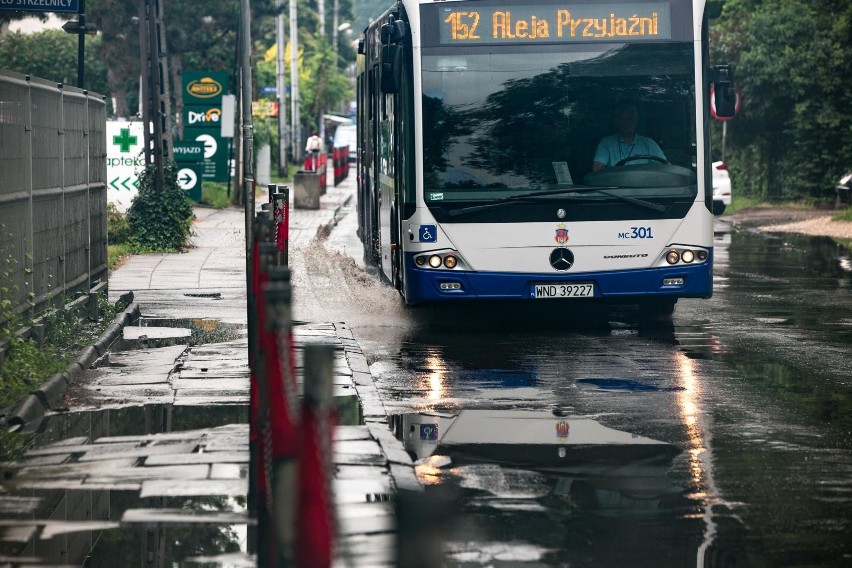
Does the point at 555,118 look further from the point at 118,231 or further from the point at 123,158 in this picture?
the point at 123,158

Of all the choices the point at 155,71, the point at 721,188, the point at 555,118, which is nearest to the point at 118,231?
the point at 155,71

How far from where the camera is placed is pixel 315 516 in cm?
397

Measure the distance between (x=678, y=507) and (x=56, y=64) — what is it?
230 ft

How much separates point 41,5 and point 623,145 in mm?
5394

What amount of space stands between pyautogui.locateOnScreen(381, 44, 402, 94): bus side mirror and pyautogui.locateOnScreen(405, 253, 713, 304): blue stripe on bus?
159 cm

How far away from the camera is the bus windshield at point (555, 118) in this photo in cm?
1430

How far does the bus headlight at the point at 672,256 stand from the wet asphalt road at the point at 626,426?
0.71m

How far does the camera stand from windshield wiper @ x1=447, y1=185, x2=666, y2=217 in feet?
46.9

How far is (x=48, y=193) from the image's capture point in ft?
43.1

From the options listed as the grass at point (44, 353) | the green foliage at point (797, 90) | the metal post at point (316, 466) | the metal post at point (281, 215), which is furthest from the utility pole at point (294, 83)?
the metal post at point (316, 466)

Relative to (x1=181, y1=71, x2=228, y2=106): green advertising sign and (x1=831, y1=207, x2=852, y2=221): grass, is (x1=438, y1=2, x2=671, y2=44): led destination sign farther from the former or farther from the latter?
(x1=181, y1=71, x2=228, y2=106): green advertising sign

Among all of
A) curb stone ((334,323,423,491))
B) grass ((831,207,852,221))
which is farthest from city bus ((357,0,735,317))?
grass ((831,207,852,221))

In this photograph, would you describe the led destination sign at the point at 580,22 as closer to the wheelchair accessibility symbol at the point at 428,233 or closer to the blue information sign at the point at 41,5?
the wheelchair accessibility symbol at the point at 428,233

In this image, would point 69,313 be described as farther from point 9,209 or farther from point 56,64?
point 56,64
